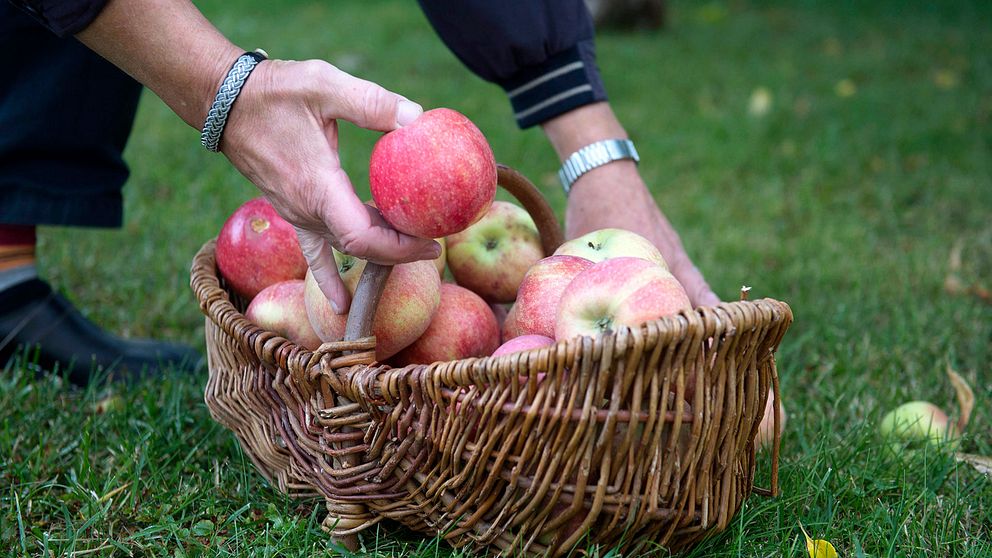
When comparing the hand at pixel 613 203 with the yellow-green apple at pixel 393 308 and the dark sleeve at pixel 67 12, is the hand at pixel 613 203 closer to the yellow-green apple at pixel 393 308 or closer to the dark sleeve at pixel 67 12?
the yellow-green apple at pixel 393 308

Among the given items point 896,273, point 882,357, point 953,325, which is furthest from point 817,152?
point 882,357

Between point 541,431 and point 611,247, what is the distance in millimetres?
502

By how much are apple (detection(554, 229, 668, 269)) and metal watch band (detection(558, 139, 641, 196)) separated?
0.35 metres

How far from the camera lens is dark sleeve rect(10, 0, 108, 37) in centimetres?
121

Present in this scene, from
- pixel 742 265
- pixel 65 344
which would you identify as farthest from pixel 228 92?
pixel 742 265

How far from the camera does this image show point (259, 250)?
5.14 ft

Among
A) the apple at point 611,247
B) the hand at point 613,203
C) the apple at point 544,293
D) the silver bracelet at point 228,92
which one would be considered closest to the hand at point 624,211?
the hand at point 613,203

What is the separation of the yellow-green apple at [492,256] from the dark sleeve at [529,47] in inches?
16.1

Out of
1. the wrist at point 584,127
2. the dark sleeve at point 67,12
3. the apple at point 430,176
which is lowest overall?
the wrist at point 584,127

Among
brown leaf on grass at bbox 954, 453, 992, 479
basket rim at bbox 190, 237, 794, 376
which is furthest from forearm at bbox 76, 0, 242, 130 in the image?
brown leaf on grass at bbox 954, 453, 992, 479

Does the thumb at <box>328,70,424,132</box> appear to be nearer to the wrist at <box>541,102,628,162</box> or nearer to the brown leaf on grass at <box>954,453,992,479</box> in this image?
the wrist at <box>541,102,628,162</box>

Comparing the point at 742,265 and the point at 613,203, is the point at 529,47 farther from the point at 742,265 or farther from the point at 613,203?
the point at 742,265

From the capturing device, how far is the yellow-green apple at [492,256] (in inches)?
64.8

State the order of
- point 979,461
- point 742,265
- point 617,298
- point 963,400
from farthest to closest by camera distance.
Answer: point 742,265, point 963,400, point 979,461, point 617,298
